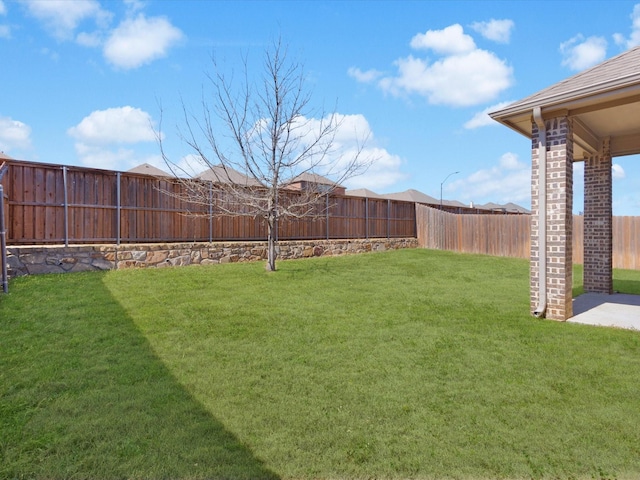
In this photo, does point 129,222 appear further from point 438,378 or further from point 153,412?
point 438,378

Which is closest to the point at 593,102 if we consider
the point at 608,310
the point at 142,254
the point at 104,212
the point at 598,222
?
the point at 608,310

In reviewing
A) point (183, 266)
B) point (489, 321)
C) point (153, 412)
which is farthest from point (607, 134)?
point (183, 266)

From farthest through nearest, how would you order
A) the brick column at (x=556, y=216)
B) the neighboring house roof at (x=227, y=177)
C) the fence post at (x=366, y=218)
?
the fence post at (x=366, y=218)
the neighboring house roof at (x=227, y=177)
the brick column at (x=556, y=216)

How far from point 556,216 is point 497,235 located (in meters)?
11.6

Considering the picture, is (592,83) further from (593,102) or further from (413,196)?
(413,196)

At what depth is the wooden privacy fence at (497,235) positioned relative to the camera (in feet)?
44.9

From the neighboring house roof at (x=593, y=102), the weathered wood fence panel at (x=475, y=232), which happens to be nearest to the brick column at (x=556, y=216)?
the neighboring house roof at (x=593, y=102)

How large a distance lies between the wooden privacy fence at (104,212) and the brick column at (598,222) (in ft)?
27.5

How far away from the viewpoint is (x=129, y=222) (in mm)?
10531

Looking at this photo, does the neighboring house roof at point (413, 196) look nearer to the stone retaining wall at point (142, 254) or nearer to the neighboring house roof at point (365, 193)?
the neighboring house roof at point (365, 193)

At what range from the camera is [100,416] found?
108 inches

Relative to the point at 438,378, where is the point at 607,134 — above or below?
above

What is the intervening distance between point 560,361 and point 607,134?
5.71m

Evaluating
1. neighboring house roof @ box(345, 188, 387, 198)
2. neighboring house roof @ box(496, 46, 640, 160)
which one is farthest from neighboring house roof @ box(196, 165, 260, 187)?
neighboring house roof @ box(345, 188, 387, 198)
